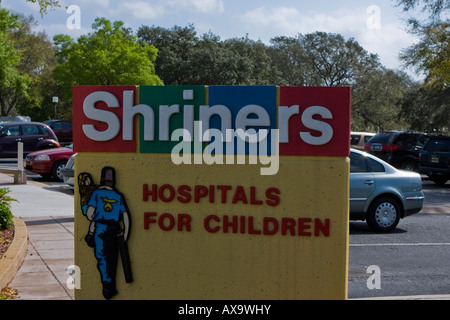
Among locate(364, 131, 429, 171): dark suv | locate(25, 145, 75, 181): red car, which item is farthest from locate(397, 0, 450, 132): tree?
locate(25, 145, 75, 181): red car

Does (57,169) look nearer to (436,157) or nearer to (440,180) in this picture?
(436,157)

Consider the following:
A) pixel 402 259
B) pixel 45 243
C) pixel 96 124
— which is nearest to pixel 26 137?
pixel 45 243

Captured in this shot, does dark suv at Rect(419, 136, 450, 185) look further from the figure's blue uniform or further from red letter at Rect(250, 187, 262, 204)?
the figure's blue uniform

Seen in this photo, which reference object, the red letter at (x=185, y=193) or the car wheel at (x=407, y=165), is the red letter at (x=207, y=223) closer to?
the red letter at (x=185, y=193)

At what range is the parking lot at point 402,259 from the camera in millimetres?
7254

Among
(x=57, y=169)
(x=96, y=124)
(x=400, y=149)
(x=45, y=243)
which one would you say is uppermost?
(x=96, y=124)

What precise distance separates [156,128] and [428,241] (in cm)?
780

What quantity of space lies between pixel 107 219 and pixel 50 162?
46.9 ft

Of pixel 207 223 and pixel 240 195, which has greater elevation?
pixel 240 195

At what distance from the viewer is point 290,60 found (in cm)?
5334

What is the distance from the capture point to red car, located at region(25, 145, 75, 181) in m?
17.5

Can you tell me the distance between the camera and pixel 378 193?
35.8 feet

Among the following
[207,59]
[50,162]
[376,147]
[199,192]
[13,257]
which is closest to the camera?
[199,192]
